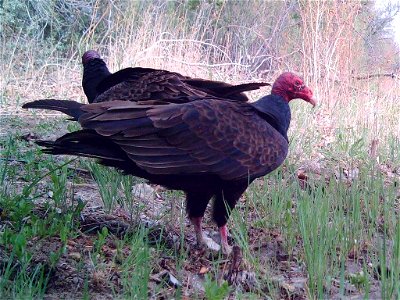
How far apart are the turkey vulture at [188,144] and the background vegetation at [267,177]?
20 cm

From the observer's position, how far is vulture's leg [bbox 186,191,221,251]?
286 centimetres

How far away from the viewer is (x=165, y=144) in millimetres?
2650

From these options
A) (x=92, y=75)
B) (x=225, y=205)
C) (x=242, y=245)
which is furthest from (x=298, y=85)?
(x=92, y=75)

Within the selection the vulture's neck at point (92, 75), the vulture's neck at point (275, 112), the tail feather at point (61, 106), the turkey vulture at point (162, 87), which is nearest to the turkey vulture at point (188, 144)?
the vulture's neck at point (275, 112)

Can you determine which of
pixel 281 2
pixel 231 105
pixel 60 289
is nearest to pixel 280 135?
pixel 231 105

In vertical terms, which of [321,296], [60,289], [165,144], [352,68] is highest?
[352,68]

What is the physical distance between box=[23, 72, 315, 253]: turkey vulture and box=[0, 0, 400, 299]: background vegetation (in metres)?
0.20

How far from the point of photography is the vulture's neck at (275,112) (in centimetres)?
305

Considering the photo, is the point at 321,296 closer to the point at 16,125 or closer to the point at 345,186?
the point at 345,186

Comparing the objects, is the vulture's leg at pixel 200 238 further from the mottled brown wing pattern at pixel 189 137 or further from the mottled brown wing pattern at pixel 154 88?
the mottled brown wing pattern at pixel 154 88

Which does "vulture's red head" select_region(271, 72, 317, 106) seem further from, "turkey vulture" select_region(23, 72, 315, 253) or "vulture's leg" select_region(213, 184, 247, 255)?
"vulture's leg" select_region(213, 184, 247, 255)

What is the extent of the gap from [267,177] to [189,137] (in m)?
1.25

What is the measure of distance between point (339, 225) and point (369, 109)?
Answer: 172 inches

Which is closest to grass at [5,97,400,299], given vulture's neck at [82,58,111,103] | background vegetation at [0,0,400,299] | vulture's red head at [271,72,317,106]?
background vegetation at [0,0,400,299]
